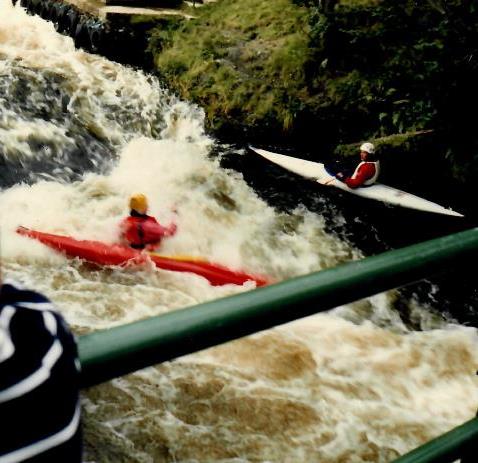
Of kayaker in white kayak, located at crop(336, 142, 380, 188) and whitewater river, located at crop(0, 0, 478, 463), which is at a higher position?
kayaker in white kayak, located at crop(336, 142, 380, 188)

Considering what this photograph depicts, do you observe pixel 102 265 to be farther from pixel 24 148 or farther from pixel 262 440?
pixel 24 148

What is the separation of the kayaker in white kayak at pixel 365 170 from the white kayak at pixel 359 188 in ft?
0.27

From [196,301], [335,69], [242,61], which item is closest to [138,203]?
[196,301]

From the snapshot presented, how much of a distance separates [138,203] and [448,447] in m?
4.95

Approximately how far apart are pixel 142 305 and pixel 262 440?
176cm

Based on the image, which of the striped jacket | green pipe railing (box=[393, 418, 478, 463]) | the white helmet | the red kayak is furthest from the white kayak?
the striped jacket

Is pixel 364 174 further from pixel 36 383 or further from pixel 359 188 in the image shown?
pixel 36 383

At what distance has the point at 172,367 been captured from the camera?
4.30 metres

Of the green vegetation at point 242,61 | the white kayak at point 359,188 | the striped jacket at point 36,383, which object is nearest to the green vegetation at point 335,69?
the green vegetation at point 242,61

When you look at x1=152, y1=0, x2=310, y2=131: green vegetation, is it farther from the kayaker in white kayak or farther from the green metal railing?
the green metal railing

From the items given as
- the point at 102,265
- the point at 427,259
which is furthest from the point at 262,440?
the point at 427,259

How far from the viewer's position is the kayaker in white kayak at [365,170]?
7.42 metres

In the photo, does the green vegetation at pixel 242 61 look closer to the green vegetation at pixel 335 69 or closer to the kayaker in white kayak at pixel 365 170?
the green vegetation at pixel 335 69

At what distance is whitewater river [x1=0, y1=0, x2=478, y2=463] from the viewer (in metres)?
3.83
